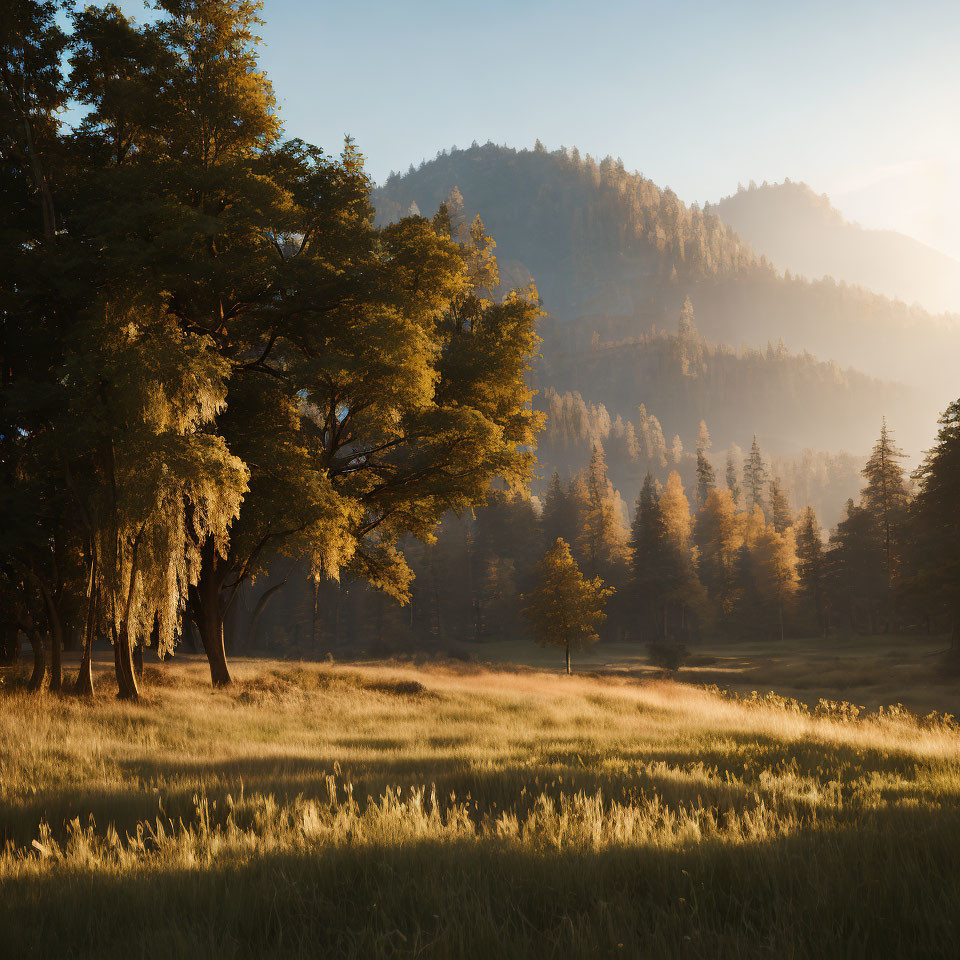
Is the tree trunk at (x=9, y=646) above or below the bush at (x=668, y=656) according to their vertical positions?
above

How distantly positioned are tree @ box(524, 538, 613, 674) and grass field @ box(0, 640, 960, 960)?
98.1 ft

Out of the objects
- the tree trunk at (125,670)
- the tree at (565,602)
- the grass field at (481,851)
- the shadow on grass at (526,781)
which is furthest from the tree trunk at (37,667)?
the tree at (565,602)

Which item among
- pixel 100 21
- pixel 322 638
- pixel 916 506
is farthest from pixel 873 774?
pixel 322 638

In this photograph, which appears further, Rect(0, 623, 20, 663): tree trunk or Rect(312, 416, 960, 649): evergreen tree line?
Rect(312, 416, 960, 649): evergreen tree line

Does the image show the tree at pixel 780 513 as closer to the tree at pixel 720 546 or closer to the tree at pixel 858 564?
the tree at pixel 720 546

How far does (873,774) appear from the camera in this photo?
703 centimetres

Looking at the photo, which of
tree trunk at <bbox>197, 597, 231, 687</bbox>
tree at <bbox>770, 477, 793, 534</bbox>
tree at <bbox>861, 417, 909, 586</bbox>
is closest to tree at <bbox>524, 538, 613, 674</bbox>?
tree trunk at <bbox>197, 597, 231, 687</bbox>

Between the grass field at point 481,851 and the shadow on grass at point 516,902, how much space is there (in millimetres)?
16

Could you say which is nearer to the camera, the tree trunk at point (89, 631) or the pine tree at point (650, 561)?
the tree trunk at point (89, 631)

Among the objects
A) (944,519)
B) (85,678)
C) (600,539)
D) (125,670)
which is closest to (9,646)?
(85,678)

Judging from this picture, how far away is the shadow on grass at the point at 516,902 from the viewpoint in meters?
2.85

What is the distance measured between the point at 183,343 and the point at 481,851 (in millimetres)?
12057

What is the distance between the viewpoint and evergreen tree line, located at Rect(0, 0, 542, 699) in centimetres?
1282

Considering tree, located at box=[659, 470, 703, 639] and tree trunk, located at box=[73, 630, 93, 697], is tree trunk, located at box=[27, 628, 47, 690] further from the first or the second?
tree, located at box=[659, 470, 703, 639]
